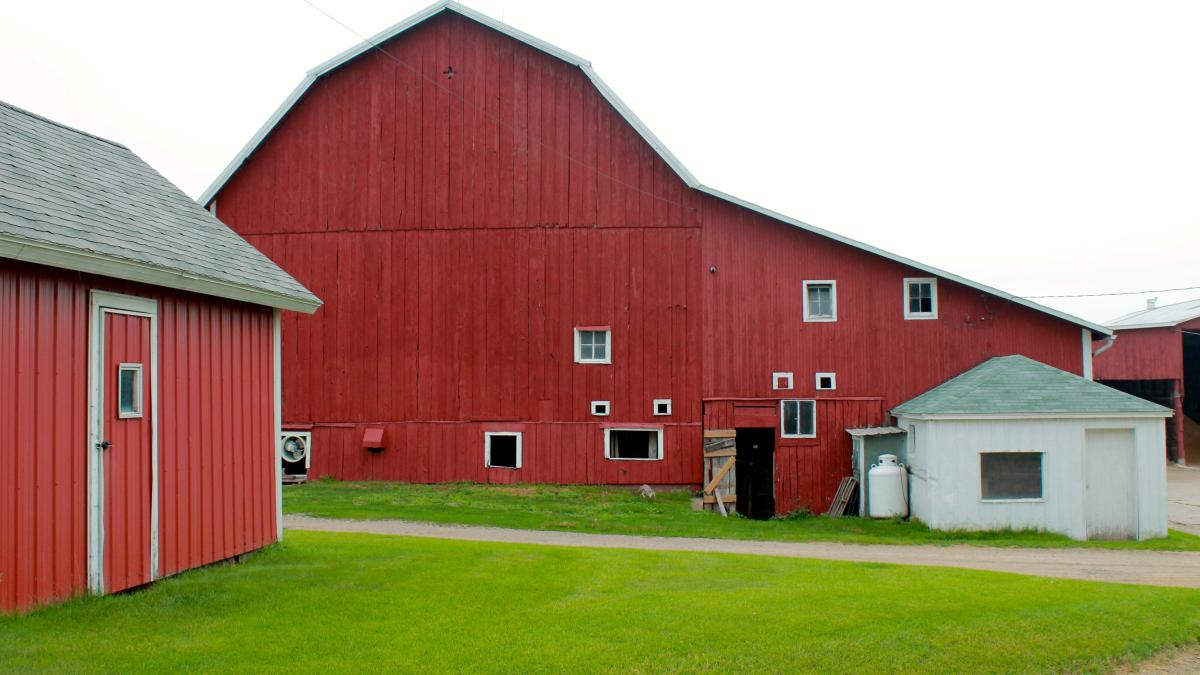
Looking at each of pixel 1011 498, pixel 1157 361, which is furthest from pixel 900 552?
pixel 1157 361

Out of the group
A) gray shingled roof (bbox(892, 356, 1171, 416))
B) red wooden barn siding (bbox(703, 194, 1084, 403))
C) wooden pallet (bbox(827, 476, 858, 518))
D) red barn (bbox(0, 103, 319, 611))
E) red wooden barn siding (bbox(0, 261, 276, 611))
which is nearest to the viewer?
red wooden barn siding (bbox(0, 261, 276, 611))

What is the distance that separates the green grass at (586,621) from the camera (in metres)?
7.19

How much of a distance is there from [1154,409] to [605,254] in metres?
11.6

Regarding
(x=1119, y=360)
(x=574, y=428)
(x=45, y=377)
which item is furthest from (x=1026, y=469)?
(x=1119, y=360)

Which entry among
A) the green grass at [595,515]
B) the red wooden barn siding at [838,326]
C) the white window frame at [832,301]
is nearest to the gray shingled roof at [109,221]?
the green grass at [595,515]

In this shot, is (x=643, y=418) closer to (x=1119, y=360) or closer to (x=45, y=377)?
(x=45, y=377)

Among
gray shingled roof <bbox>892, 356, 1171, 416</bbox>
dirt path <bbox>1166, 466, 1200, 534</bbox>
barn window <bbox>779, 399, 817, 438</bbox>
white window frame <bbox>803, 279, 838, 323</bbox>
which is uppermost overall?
white window frame <bbox>803, 279, 838, 323</bbox>

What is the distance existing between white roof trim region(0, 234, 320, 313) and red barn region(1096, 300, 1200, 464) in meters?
35.1

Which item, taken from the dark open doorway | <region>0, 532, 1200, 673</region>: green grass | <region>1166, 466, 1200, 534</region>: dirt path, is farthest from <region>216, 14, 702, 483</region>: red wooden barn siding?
<region>1166, 466, 1200, 534</region>: dirt path

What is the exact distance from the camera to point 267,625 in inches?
318

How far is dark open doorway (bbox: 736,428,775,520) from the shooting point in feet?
76.1

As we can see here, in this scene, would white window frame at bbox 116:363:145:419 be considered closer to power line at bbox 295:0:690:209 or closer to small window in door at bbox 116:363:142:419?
small window in door at bbox 116:363:142:419

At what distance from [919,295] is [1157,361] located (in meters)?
21.8

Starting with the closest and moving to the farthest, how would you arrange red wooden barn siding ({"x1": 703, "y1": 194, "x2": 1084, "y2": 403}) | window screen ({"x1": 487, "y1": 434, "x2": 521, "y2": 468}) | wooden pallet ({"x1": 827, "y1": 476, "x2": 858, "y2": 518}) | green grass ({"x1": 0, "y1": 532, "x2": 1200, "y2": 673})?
green grass ({"x1": 0, "y1": 532, "x2": 1200, "y2": 673}) → wooden pallet ({"x1": 827, "y1": 476, "x2": 858, "y2": 518}) → red wooden barn siding ({"x1": 703, "y1": 194, "x2": 1084, "y2": 403}) → window screen ({"x1": 487, "y1": 434, "x2": 521, "y2": 468})
